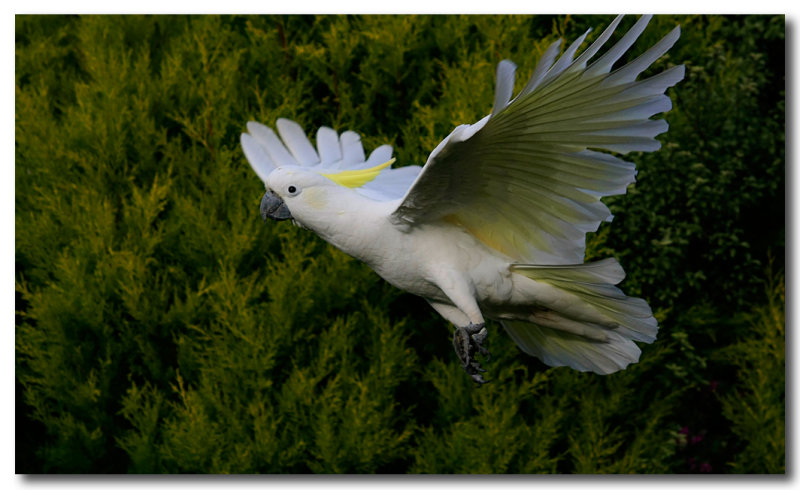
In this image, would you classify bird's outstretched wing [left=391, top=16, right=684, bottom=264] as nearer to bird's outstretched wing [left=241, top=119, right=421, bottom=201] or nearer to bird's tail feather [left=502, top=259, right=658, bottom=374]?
bird's tail feather [left=502, top=259, right=658, bottom=374]

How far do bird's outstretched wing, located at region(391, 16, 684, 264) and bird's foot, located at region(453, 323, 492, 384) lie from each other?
0.55ft

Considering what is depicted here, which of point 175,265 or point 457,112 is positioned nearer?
point 457,112

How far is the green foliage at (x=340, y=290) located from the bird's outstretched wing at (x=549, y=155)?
1148 mm

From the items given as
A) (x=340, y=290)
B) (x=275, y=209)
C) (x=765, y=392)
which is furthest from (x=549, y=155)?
(x=765, y=392)

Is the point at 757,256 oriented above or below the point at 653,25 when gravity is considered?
below

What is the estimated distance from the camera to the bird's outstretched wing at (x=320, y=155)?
1.94 m

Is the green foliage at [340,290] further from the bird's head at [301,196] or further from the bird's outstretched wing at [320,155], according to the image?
the bird's head at [301,196]

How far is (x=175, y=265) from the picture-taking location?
3025 mm

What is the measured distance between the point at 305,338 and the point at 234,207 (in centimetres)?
48

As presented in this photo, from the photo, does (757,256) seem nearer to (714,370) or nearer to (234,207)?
(714,370)

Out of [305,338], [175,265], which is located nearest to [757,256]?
[305,338]

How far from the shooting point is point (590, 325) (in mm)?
1733

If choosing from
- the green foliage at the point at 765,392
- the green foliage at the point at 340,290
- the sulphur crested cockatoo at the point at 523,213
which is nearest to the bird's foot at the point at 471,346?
the sulphur crested cockatoo at the point at 523,213

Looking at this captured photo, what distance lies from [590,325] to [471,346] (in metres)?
0.24
